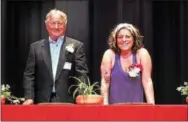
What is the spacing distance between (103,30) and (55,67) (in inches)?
91.3

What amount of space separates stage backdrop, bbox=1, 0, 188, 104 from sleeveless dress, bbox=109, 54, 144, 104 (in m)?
2.40

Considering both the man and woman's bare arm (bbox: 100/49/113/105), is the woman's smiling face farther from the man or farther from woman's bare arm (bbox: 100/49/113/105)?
the man

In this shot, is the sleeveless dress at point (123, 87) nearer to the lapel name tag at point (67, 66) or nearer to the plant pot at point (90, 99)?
the lapel name tag at point (67, 66)

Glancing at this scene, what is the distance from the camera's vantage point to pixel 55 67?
421 cm

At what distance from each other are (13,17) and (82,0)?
846mm

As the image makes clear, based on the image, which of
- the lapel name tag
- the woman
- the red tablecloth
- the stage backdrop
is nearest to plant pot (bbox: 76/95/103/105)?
the red tablecloth

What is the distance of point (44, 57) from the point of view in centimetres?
424

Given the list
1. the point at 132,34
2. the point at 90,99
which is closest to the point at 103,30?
the point at 132,34

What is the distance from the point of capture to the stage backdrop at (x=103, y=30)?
641 cm

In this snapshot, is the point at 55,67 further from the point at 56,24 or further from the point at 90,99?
the point at 90,99

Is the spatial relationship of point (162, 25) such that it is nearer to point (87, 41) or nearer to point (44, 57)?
point (87, 41)

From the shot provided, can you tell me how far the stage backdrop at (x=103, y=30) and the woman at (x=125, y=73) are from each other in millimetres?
2374

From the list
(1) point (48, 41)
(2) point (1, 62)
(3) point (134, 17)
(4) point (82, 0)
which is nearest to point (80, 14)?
(4) point (82, 0)

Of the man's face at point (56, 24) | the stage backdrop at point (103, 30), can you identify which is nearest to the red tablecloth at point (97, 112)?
the man's face at point (56, 24)
